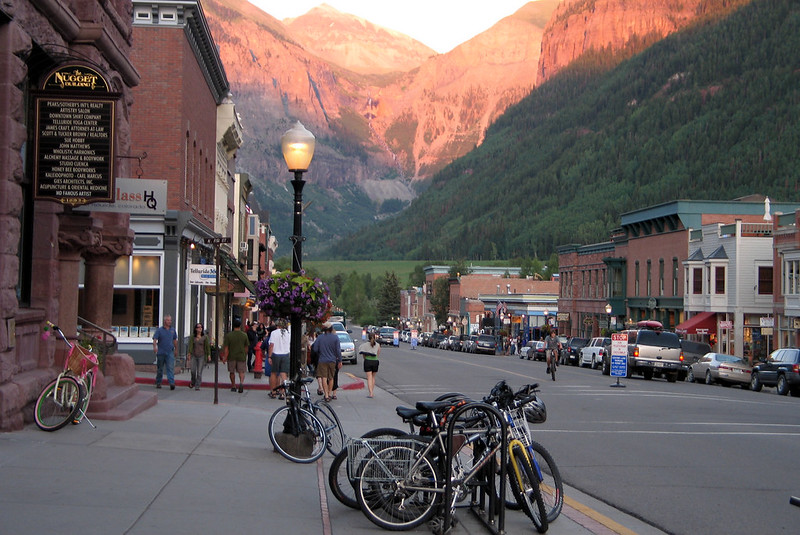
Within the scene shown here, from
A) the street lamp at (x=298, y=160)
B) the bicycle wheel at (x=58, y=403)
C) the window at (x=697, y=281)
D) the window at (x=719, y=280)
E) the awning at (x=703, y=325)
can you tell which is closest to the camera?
the bicycle wheel at (x=58, y=403)

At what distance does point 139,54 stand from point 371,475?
80.3 feet

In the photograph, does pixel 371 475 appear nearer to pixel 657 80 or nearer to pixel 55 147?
pixel 55 147

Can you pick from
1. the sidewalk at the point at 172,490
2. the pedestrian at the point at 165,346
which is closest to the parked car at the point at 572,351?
the pedestrian at the point at 165,346

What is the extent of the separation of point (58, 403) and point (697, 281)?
52.2 m

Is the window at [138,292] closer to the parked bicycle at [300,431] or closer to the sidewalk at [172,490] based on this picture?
the sidewalk at [172,490]

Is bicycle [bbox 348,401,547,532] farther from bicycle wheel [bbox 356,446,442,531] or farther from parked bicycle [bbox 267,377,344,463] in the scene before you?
parked bicycle [bbox 267,377,344,463]

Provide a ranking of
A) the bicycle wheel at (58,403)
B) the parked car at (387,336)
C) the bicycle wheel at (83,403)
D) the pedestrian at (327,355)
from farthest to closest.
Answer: the parked car at (387,336), the pedestrian at (327,355), the bicycle wheel at (83,403), the bicycle wheel at (58,403)

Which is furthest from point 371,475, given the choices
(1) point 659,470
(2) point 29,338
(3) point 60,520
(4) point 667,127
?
(4) point 667,127

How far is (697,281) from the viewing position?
2335 inches

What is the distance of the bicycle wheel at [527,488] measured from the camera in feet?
28.0

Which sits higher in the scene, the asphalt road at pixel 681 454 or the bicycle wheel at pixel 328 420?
the bicycle wheel at pixel 328 420

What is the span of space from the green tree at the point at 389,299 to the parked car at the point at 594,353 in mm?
134449

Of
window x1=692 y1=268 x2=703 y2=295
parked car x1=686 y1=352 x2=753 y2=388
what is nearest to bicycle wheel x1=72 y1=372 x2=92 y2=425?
parked car x1=686 y1=352 x2=753 y2=388

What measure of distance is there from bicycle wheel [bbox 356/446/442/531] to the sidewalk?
0.25 meters
